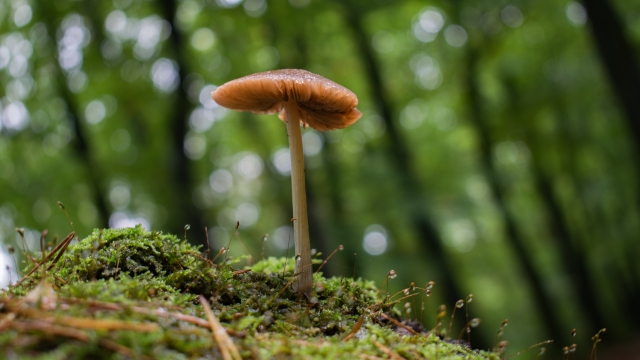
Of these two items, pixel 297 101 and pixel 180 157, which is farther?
pixel 180 157

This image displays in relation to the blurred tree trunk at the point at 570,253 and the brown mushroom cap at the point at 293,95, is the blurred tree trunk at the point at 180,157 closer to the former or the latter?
the brown mushroom cap at the point at 293,95

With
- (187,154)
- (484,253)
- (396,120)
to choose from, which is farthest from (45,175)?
(484,253)

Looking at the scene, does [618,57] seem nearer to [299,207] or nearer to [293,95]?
[293,95]

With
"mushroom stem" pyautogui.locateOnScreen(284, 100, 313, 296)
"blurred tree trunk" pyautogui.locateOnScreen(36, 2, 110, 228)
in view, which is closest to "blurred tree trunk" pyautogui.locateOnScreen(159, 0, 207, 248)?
"blurred tree trunk" pyautogui.locateOnScreen(36, 2, 110, 228)

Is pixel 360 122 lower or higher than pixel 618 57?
higher

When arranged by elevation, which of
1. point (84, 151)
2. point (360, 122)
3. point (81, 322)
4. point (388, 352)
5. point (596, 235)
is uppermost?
point (84, 151)

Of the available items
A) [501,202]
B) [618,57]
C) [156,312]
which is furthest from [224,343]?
[501,202]
